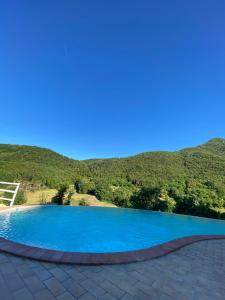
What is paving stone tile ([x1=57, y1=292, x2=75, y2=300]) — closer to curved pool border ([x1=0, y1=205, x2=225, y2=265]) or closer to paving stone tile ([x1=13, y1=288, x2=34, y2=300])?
paving stone tile ([x1=13, y1=288, x2=34, y2=300])

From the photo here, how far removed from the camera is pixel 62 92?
1490cm

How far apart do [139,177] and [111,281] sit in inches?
1012

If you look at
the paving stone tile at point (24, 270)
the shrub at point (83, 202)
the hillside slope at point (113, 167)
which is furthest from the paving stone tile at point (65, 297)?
the hillside slope at point (113, 167)

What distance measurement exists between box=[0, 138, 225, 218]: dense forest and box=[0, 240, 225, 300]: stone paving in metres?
16.5

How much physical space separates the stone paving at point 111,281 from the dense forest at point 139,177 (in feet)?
54.1

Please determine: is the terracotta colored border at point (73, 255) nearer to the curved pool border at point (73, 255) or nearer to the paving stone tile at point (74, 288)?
the curved pool border at point (73, 255)

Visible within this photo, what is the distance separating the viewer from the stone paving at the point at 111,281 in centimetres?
193

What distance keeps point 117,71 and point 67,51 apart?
3.70 m

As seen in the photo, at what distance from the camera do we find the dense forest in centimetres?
1855

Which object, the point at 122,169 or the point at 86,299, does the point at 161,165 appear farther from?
the point at 86,299

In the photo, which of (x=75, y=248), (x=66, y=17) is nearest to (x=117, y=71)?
(x=66, y=17)

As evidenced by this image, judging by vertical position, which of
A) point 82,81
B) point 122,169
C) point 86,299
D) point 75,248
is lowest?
point 75,248

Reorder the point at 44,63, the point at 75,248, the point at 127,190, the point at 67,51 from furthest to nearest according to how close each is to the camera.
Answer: the point at 127,190
the point at 44,63
the point at 67,51
the point at 75,248

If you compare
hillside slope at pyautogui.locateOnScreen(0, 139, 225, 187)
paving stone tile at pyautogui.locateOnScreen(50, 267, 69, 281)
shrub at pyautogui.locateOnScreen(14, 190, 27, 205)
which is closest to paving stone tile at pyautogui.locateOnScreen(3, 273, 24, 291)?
paving stone tile at pyautogui.locateOnScreen(50, 267, 69, 281)
